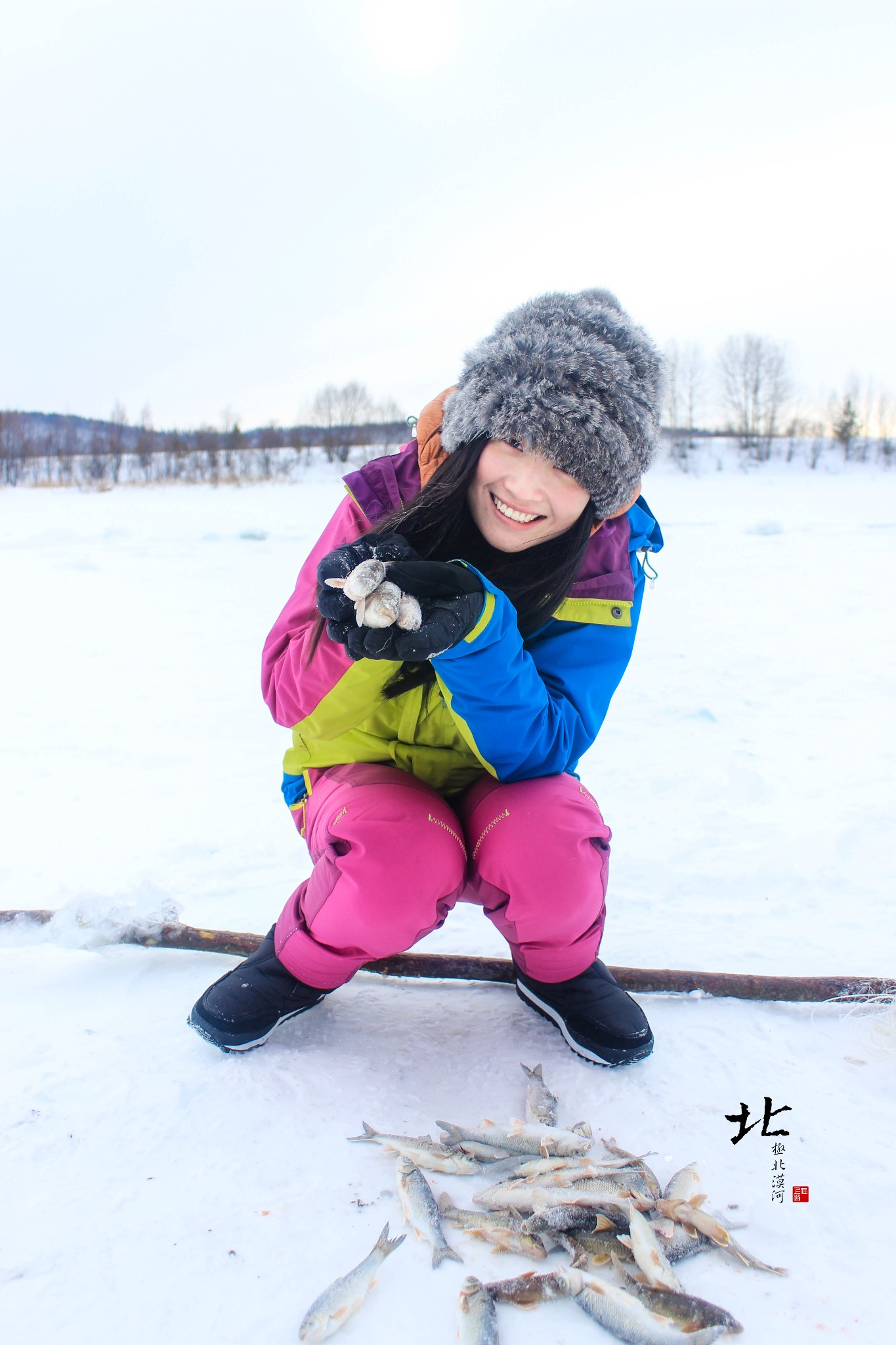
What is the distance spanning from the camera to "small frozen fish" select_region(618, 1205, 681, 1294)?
3.01ft

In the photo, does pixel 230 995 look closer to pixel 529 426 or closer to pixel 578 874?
pixel 578 874

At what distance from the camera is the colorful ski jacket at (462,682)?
1.29 m

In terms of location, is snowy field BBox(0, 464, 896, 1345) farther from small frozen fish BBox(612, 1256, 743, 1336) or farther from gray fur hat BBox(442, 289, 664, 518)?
gray fur hat BBox(442, 289, 664, 518)

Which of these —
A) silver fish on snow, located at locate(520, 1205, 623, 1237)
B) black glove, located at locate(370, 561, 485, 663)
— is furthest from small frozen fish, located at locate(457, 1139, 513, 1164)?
black glove, located at locate(370, 561, 485, 663)

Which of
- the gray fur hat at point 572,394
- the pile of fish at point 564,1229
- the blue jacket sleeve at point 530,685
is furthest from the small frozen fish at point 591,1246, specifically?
the gray fur hat at point 572,394

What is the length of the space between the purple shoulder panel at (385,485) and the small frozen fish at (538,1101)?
94cm

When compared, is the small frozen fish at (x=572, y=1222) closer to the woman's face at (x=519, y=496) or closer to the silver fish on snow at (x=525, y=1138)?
the silver fish on snow at (x=525, y=1138)

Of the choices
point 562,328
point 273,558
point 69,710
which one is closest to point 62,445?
point 273,558

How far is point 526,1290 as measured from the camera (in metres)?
0.92

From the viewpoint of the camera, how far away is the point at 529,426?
1.30 meters

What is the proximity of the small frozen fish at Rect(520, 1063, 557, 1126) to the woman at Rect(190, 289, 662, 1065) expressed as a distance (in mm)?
107

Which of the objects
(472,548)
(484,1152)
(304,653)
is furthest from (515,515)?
(484,1152)

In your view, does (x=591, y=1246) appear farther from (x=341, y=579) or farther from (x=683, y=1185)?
(x=341, y=579)

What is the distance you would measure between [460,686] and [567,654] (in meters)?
0.28
